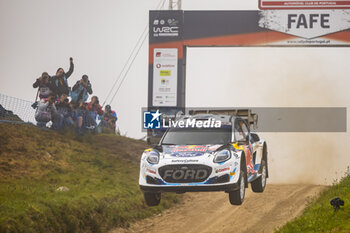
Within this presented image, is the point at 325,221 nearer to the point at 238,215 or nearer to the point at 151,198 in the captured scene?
the point at 151,198

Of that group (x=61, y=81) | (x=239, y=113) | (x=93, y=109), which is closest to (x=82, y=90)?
(x=61, y=81)

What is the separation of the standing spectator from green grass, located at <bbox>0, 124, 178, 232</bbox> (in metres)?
1.85

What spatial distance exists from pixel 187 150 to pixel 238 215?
1320 centimetres

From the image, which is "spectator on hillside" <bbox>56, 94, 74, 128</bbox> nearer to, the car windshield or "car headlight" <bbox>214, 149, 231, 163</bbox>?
the car windshield

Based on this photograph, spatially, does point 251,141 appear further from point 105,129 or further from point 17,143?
point 105,129

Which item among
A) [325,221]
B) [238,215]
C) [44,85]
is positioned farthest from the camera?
[238,215]

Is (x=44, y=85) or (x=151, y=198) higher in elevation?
(x=44, y=85)

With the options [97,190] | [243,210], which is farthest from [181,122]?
[243,210]

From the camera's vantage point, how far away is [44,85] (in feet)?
61.5

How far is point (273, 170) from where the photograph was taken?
17688 mm

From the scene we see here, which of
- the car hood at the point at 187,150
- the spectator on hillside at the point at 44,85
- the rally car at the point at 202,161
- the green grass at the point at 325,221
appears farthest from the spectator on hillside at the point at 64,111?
the car hood at the point at 187,150

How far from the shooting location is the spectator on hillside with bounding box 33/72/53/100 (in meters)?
18.7

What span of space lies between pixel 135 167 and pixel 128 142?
1966 mm

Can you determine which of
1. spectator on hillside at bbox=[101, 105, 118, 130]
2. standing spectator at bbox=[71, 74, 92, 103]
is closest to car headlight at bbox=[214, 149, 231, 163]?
standing spectator at bbox=[71, 74, 92, 103]
